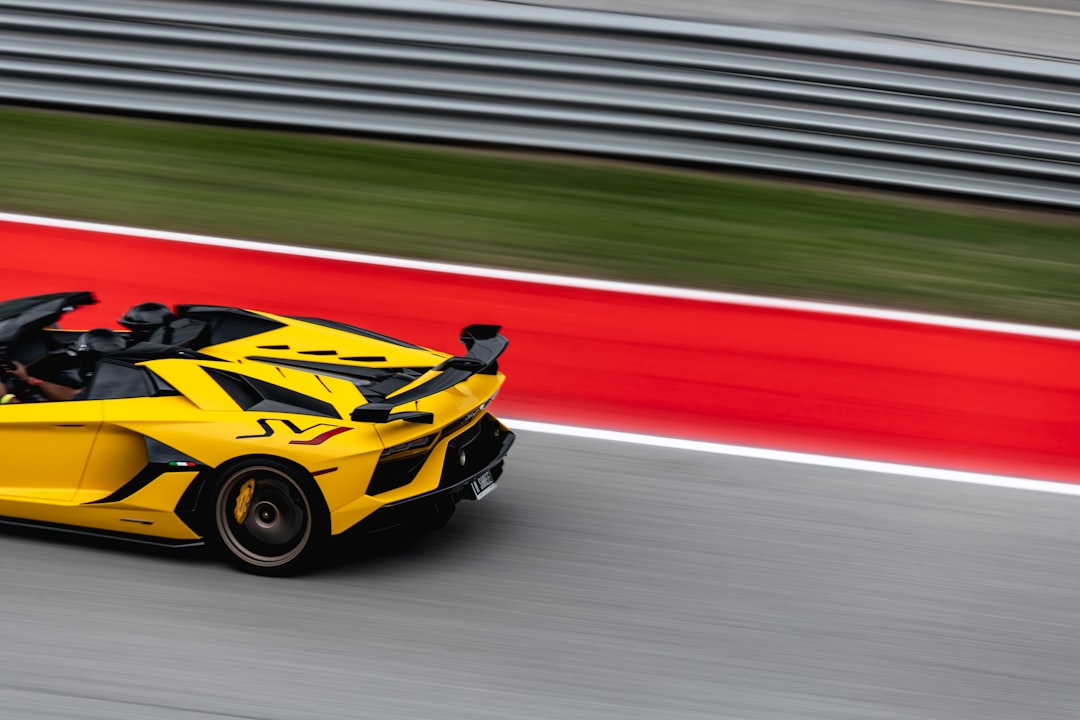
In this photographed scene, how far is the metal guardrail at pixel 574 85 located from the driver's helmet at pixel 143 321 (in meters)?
5.41

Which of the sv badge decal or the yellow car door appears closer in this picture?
the sv badge decal

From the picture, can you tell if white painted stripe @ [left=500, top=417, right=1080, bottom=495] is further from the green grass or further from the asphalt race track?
the green grass

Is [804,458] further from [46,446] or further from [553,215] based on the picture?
[46,446]

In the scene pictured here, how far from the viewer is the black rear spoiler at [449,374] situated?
523 centimetres

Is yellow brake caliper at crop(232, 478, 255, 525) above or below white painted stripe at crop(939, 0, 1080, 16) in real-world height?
below

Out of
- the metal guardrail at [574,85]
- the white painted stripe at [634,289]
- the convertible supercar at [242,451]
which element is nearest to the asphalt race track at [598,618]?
the convertible supercar at [242,451]

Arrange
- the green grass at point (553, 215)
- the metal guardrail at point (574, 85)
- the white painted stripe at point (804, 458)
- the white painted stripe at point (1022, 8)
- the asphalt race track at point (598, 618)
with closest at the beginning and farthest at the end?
1. the asphalt race track at point (598, 618)
2. the white painted stripe at point (804, 458)
3. the green grass at point (553, 215)
4. the metal guardrail at point (574, 85)
5. the white painted stripe at point (1022, 8)

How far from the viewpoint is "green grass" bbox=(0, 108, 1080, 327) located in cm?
944

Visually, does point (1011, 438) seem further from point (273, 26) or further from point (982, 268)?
point (273, 26)

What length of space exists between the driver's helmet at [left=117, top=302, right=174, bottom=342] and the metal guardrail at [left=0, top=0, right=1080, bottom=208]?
213 inches

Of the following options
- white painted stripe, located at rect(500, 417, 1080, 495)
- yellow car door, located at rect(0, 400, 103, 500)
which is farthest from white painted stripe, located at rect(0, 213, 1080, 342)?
yellow car door, located at rect(0, 400, 103, 500)

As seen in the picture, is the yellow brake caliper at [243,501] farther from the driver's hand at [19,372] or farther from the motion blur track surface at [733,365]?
the motion blur track surface at [733,365]

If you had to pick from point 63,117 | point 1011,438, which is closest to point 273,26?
point 63,117

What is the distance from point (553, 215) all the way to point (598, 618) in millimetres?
5433
